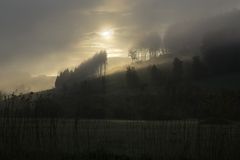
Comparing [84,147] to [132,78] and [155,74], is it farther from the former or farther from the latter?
[155,74]

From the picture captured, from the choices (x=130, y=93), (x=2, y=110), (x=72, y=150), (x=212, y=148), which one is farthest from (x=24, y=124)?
(x=130, y=93)

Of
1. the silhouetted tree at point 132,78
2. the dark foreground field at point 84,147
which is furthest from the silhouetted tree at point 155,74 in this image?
the dark foreground field at point 84,147

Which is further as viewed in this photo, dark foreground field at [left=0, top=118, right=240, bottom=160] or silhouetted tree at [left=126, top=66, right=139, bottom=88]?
silhouetted tree at [left=126, top=66, right=139, bottom=88]

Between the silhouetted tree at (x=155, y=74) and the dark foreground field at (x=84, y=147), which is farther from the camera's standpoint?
the silhouetted tree at (x=155, y=74)

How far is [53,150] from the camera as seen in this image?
57.4ft

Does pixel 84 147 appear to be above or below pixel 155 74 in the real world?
below

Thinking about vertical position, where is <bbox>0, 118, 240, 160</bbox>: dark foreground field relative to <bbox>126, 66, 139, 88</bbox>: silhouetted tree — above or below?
below

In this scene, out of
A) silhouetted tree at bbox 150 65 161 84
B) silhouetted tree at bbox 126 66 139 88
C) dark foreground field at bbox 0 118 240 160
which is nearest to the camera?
dark foreground field at bbox 0 118 240 160

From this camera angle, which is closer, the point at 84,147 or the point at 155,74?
the point at 84,147

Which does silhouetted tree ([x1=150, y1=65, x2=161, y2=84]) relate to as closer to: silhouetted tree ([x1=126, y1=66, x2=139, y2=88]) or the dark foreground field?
silhouetted tree ([x1=126, y1=66, x2=139, y2=88])

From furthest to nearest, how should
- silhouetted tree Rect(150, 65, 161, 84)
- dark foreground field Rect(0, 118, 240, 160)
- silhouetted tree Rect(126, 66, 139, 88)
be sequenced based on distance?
silhouetted tree Rect(150, 65, 161, 84) < silhouetted tree Rect(126, 66, 139, 88) < dark foreground field Rect(0, 118, 240, 160)

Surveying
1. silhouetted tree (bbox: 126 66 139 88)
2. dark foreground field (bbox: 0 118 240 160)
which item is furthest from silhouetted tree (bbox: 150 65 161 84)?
dark foreground field (bbox: 0 118 240 160)

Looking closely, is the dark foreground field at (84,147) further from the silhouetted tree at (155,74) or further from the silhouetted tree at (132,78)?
the silhouetted tree at (155,74)

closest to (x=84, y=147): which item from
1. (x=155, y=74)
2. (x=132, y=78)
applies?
(x=132, y=78)
